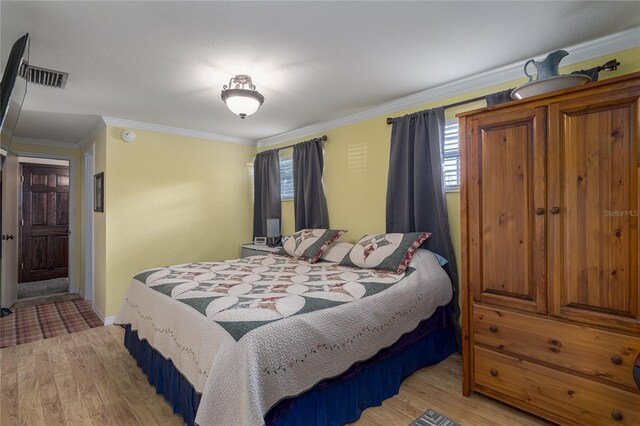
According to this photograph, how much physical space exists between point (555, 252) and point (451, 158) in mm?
1349

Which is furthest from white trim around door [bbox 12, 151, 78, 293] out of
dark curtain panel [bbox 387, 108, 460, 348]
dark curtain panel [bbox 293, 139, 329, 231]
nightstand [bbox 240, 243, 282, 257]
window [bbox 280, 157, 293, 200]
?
dark curtain panel [bbox 387, 108, 460, 348]

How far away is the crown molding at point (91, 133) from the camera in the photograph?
3.83 m

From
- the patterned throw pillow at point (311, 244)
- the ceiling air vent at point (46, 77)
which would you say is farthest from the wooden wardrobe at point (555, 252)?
the ceiling air vent at point (46, 77)

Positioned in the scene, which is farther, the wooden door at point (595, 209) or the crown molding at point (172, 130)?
the crown molding at point (172, 130)

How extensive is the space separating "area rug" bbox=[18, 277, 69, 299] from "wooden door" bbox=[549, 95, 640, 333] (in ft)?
21.5

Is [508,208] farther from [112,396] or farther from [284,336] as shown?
[112,396]

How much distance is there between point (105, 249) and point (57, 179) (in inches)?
135

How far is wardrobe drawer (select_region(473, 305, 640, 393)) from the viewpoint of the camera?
1634 mm

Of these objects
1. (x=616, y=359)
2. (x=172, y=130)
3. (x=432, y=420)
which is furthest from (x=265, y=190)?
(x=616, y=359)

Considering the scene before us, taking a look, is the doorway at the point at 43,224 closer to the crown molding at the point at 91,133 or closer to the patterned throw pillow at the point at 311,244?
the crown molding at the point at 91,133

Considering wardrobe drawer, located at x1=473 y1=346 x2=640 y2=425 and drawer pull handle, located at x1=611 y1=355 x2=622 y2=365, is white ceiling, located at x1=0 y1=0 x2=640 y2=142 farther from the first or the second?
wardrobe drawer, located at x1=473 y1=346 x2=640 y2=425

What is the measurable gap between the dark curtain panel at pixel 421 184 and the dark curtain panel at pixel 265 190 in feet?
6.42

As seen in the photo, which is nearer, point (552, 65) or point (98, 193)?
point (552, 65)

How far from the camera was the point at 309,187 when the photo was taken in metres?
4.13
